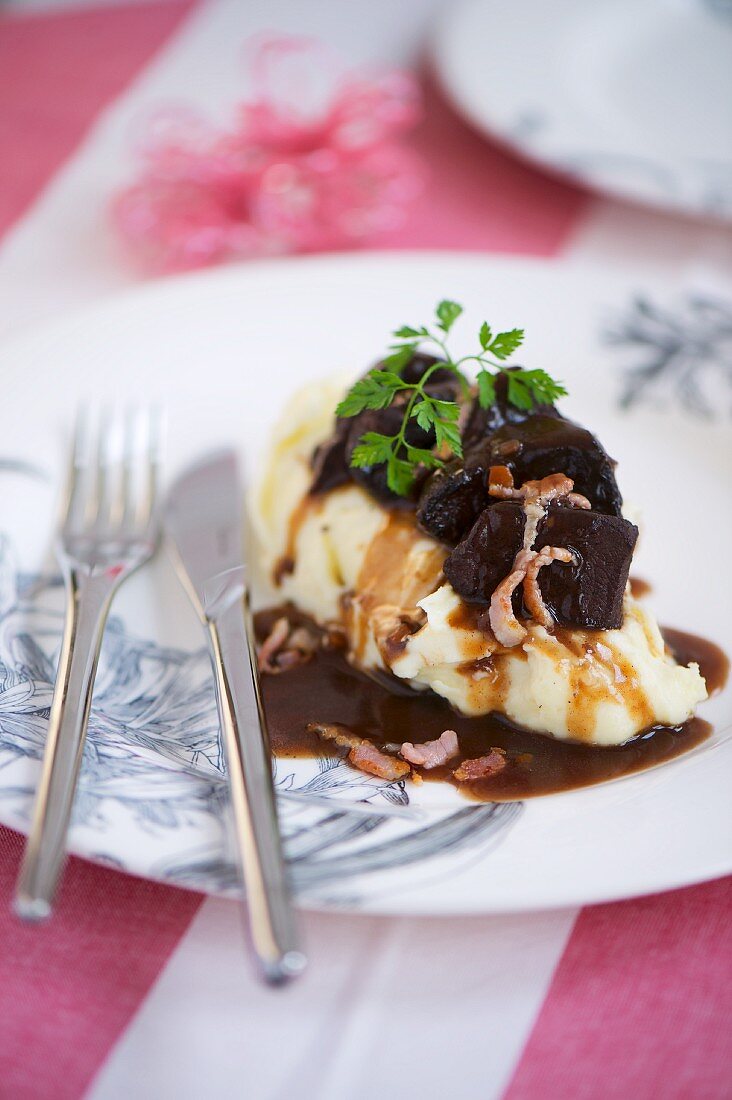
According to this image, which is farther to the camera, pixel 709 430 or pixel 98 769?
pixel 709 430

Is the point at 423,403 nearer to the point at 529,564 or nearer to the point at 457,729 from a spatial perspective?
the point at 529,564

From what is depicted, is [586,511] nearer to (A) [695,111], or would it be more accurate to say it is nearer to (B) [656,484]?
(B) [656,484]

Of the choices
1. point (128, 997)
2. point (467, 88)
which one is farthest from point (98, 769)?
point (467, 88)

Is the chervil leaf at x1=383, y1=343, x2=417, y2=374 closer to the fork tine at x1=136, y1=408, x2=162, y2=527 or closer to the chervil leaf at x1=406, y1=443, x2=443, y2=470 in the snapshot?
the chervil leaf at x1=406, y1=443, x2=443, y2=470

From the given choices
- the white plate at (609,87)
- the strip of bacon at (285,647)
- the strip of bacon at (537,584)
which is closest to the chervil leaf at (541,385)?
the strip of bacon at (537,584)

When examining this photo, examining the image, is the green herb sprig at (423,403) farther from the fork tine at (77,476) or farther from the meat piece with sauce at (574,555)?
the fork tine at (77,476)

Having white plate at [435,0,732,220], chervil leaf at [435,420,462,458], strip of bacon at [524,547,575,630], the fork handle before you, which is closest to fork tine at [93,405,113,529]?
the fork handle
